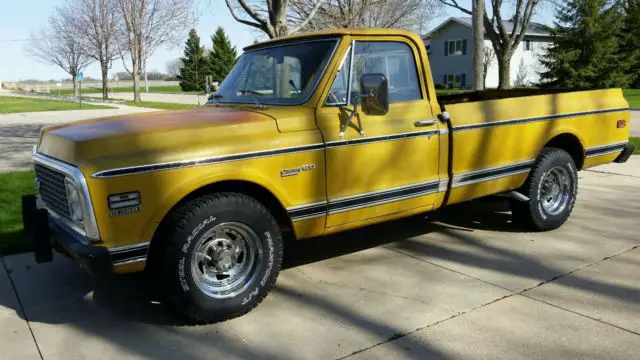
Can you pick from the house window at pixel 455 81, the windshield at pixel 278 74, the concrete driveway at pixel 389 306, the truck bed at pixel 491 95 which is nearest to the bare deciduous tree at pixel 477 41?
the truck bed at pixel 491 95

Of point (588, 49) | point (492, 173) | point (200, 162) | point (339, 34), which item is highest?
point (588, 49)

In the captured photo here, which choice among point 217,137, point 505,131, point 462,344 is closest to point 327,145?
point 217,137

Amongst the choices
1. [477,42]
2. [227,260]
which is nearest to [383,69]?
[227,260]

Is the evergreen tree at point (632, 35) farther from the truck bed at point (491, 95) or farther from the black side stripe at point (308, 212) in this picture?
the black side stripe at point (308, 212)

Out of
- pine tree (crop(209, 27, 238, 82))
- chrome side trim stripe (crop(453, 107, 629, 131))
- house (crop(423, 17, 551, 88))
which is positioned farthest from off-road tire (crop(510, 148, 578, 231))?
pine tree (crop(209, 27, 238, 82))

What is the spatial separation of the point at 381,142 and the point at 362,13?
15739mm

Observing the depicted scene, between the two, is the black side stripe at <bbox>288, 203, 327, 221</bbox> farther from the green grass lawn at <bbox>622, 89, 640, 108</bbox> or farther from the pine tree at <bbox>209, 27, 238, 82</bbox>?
the pine tree at <bbox>209, 27, 238, 82</bbox>

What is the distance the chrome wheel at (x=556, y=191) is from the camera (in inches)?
231

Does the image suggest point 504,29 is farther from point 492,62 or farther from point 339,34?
point 492,62

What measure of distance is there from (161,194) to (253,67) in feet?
5.89

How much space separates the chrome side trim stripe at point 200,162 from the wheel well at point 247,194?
0.20 meters

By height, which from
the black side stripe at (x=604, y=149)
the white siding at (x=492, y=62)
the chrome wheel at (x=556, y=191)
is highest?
the white siding at (x=492, y=62)

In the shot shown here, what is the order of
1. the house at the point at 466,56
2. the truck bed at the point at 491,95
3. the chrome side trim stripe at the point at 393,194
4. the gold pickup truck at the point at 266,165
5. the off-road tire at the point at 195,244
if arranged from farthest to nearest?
the house at the point at 466,56 → the truck bed at the point at 491,95 → the chrome side trim stripe at the point at 393,194 → the off-road tire at the point at 195,244 → the gold pickup truck at the point at 266,165

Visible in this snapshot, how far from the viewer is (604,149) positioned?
6.19 m
